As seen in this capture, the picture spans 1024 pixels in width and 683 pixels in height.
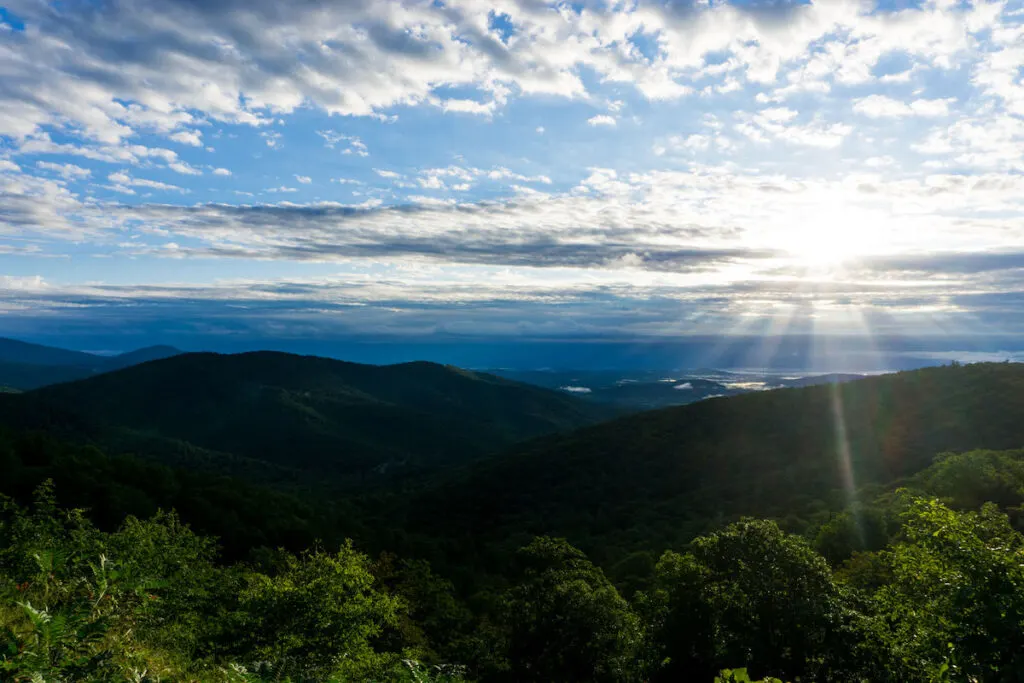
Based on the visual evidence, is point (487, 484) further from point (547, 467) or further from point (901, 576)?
point (901, 576)

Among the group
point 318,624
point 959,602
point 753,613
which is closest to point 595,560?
point 753,613

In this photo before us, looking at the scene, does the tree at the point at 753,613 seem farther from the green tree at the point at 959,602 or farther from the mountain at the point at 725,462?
the mountain at the point at 725,462

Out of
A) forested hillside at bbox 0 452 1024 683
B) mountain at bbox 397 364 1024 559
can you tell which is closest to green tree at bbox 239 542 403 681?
forested hillside at bbox 0 452 1024 683

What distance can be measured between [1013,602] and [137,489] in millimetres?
69899

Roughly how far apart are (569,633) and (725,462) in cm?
6488

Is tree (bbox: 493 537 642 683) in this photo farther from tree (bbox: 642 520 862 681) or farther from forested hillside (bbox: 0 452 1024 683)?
tree (bbox: 642 520 862 681)

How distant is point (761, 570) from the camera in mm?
22094

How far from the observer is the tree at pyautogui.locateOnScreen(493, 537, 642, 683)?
22750mm

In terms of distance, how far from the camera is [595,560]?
52.5 metres

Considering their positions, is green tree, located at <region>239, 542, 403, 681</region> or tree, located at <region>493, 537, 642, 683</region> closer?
green tree, located at <region>239, 542, 403, 681</region>

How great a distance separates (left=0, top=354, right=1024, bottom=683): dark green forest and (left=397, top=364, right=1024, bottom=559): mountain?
46cm

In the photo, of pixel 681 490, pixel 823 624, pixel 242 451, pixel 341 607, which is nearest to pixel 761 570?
pixel 823 624

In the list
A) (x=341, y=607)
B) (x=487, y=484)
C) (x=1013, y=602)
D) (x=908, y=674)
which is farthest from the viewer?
(x=487, y=484)

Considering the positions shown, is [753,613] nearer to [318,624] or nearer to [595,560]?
[318,624]
